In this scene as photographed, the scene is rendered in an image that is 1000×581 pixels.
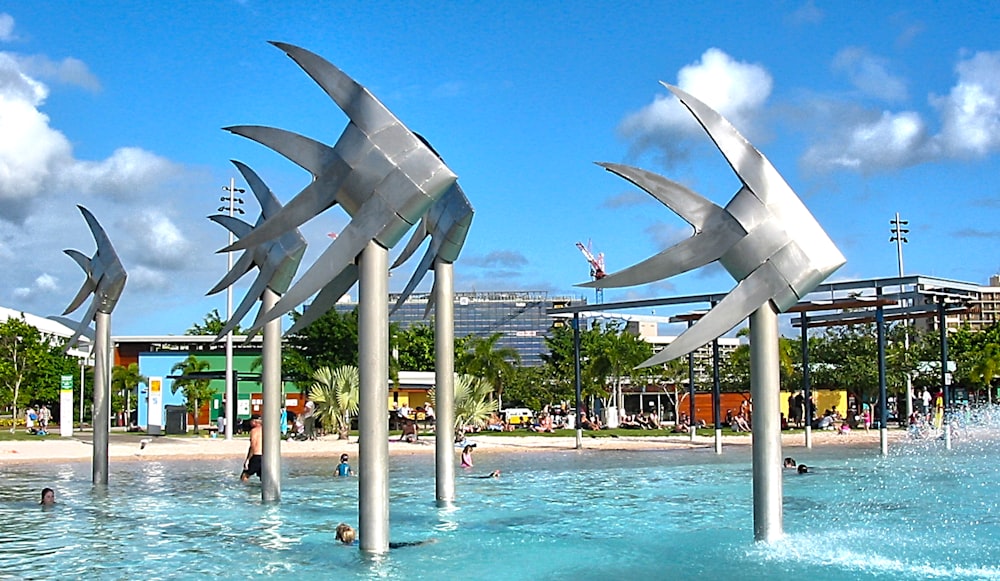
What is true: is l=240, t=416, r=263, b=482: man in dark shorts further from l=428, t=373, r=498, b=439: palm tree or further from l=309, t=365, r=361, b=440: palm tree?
l=309, t=365, r=361, b=440: palm tree

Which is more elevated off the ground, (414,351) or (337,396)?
(414,351)

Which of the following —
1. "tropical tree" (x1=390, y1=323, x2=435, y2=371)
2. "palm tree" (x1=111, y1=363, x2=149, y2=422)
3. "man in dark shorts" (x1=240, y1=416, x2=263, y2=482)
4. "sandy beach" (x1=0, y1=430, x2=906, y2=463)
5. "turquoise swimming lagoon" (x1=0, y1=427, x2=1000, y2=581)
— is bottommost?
"sandy beach" (x1=0, y1=430, x2=906, y2=463)

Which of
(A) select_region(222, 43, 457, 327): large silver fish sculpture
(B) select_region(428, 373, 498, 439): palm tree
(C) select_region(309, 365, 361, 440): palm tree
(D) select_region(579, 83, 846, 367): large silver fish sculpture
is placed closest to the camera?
(D) select_region(579, 83, 846, 367): large silver fish sculpture

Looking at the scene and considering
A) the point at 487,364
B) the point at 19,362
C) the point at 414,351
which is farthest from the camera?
the point at 414,351

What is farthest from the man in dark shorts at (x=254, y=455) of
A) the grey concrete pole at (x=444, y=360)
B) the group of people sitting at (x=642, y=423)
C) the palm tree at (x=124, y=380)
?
the palm tree at (x=124, y=380)

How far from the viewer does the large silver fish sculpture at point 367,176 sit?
40.4 ft

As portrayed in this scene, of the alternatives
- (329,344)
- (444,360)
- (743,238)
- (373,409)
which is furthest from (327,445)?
(329,344)

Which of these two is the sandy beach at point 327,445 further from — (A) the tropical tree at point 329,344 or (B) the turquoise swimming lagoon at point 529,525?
(A) the tropical tree at point 329,344

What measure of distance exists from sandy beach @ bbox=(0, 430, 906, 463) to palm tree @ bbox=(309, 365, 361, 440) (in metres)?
0.86

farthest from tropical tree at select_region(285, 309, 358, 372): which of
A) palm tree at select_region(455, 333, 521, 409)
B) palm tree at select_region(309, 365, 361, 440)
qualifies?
palm tree at select_region(309, 365, 361, 440)

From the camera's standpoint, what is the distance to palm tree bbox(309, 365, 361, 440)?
3838 centimetres

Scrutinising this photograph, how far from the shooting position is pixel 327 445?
36875 mm

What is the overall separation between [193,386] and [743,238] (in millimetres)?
52239

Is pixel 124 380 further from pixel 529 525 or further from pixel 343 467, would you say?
pixel 529 525
